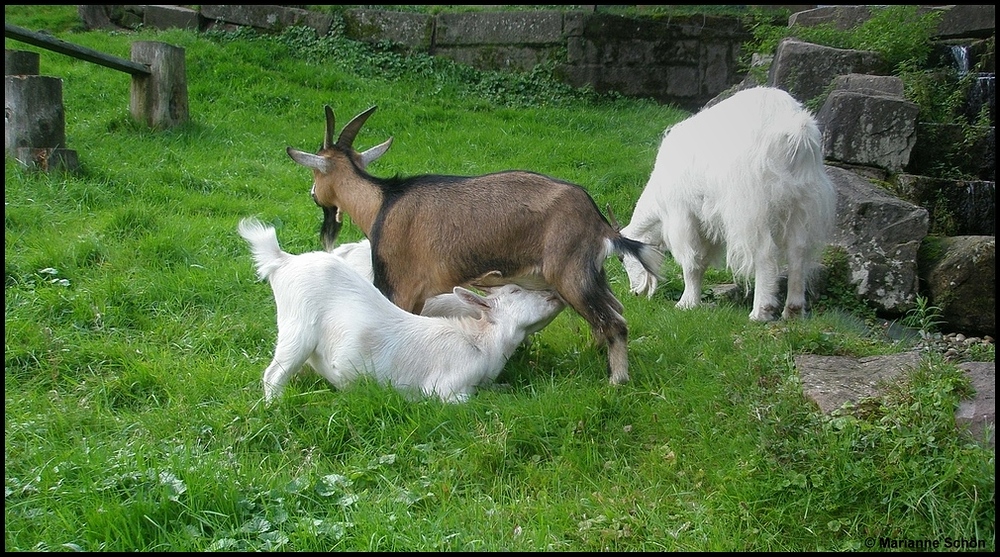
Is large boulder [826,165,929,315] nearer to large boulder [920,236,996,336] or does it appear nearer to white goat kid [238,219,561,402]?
large boulder [920,236,996,336]

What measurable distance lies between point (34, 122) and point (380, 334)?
4477 millimetres

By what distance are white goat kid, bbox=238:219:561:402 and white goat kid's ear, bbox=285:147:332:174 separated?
914 millimetres

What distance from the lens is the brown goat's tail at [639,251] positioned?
14.5 ft

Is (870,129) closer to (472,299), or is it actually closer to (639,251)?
(639,251)

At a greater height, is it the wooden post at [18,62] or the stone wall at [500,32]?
the stone wall at [500,32]

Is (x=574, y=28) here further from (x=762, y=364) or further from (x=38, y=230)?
(x=762, y=364)

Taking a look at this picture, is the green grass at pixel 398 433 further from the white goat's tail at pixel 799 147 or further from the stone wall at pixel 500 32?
the stone wall at pixel 500 32

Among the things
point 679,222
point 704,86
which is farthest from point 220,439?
point 704,86

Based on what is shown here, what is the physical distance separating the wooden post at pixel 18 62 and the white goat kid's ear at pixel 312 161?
4.56 m

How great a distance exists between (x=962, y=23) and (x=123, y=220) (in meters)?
9.13

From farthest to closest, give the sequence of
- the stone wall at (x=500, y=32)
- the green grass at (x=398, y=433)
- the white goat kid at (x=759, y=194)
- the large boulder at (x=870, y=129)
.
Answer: the stone wall at (x=500, y=32), the large boulder at (x=870, y=129), the white goat kid at (x=759, y=194), the green grass at (x=398, y=433)

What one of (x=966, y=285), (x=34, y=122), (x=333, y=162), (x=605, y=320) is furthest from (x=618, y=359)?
(x=34, y=122)

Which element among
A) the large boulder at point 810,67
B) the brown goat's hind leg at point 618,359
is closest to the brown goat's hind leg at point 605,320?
the brown goat's hind leg at point 618,359

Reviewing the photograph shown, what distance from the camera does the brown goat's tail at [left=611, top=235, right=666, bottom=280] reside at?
14.5ft
